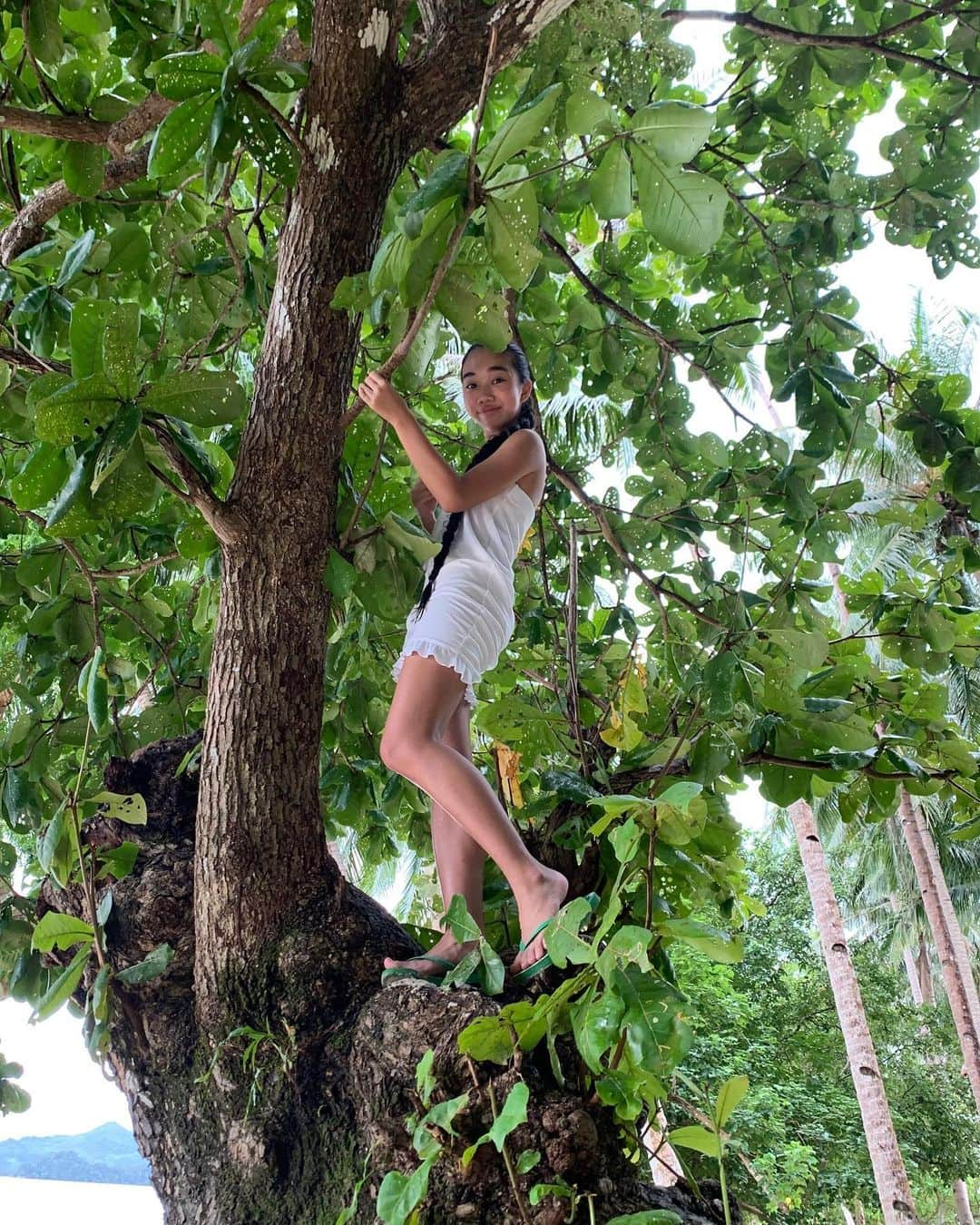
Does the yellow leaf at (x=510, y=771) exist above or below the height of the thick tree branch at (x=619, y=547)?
below

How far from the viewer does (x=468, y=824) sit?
64.3 inches

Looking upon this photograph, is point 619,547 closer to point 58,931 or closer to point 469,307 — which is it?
point 469,307

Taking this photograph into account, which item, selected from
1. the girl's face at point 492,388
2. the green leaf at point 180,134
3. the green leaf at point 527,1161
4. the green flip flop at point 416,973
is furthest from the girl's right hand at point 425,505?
the green leaf at point 527,1161

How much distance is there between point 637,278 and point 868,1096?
8030mm

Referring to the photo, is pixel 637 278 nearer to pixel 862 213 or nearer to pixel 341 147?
pixel 862 213

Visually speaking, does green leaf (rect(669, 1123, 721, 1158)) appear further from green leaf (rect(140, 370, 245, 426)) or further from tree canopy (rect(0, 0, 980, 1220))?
green leaf (rect(140, 370, 245, 426))

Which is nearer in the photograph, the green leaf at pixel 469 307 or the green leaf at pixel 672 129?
the green leaf at pixel 672 129

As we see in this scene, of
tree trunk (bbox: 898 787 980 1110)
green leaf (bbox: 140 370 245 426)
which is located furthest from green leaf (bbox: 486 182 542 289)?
tree trunk (bbox: 898 787 980 1110)

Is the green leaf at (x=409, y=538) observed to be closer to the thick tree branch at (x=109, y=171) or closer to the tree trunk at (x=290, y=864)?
the tree trunk at (x=290, y=864)

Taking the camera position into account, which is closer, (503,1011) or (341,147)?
(503,1011)

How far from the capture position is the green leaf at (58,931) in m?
1.54

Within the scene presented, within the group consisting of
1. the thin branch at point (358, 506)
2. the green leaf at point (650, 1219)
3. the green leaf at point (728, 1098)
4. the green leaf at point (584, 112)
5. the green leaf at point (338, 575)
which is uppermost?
the green leaf at point (584, 112)

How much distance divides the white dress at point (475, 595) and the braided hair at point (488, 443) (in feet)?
0.05

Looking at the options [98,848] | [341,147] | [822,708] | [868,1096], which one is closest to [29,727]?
[98,848]
